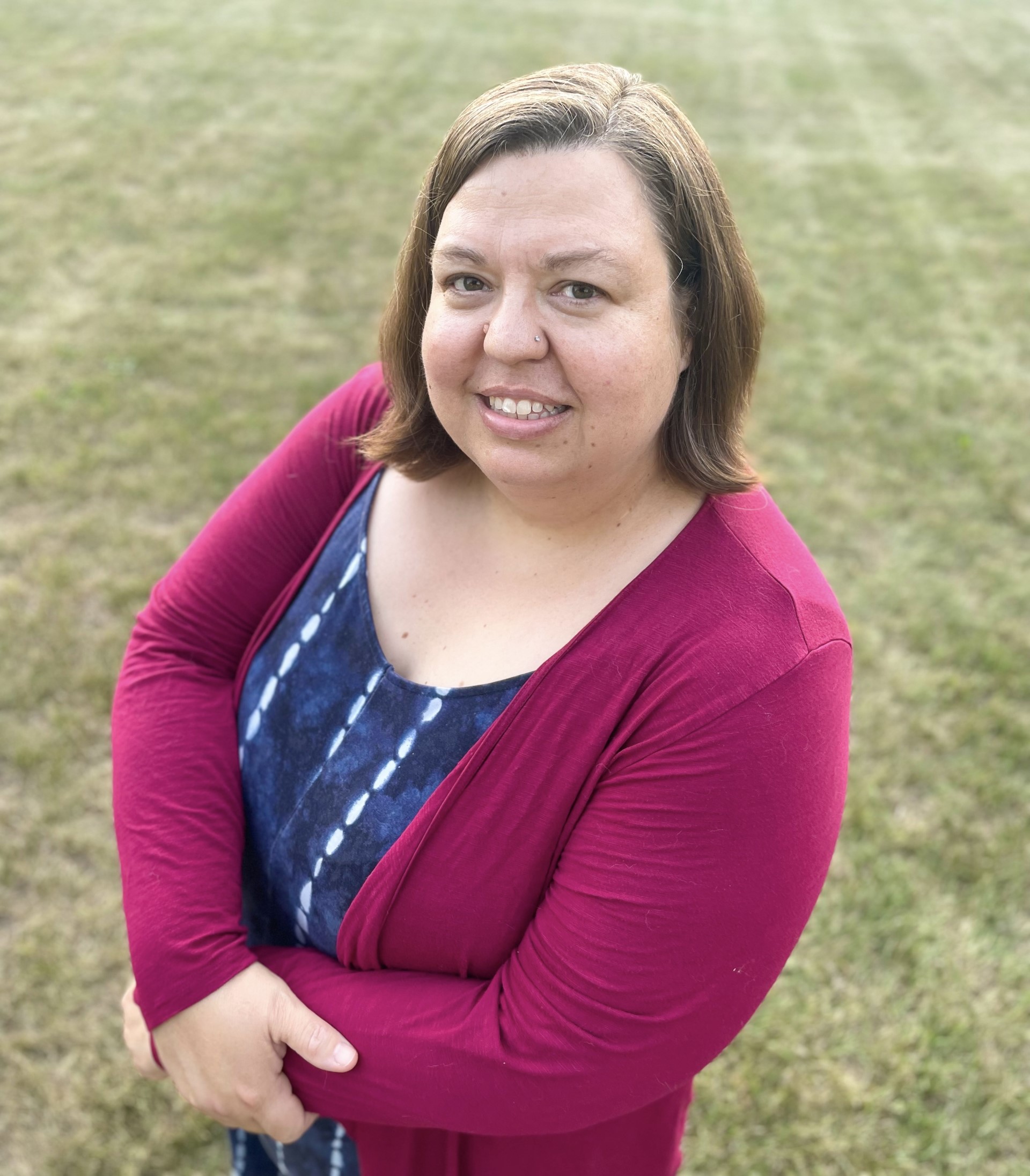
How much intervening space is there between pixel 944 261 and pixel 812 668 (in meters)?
6.12

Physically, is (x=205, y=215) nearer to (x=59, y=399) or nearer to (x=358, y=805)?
(x=59, y=399)

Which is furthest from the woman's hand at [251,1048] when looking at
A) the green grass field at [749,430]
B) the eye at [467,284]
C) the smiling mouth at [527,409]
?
the green grass field at [749,430]

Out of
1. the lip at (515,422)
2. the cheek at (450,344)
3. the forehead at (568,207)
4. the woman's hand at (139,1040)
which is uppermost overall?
the forehead at (568,207)

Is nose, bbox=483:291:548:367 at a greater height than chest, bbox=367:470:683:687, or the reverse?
nose, bbox=483:291:548:367

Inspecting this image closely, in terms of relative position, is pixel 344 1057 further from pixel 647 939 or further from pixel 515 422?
pixel 515 422

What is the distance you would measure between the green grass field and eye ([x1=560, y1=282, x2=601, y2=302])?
6.77 feet

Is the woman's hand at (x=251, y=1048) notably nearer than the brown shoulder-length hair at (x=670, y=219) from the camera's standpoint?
No

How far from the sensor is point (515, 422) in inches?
49.4

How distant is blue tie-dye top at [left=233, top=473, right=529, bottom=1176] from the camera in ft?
4.55

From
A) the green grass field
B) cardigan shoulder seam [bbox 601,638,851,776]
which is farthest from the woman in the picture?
the green grass field

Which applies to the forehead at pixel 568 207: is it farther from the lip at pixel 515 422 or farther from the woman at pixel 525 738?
the lip at pixel 515 422

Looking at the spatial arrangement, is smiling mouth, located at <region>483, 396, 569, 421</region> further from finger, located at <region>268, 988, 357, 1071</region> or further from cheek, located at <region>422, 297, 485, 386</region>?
finger, located at <region>268, 988, 357, 1071</region>

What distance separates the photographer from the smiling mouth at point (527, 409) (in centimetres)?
124

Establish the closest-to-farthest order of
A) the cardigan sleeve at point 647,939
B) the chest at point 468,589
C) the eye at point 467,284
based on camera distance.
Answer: the cardigan sleeve at point 647,939
the eye at point 467,284
the chest at point 468,589
